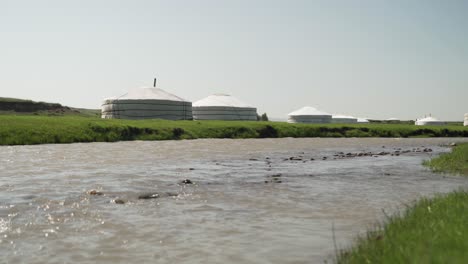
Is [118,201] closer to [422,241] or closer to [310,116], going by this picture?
[422,241]

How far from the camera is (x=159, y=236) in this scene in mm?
7695

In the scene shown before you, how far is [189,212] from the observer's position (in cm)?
984

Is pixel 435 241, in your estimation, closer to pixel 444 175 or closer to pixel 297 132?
pixel 444 175

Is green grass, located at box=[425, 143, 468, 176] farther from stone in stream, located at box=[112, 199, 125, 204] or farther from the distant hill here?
the distant hill

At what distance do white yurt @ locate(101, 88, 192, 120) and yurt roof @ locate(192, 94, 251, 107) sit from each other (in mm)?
12091

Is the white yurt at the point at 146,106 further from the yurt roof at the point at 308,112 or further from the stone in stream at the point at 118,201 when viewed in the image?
the stone in stream at the point at 118,201

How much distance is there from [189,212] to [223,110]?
70.8 metres

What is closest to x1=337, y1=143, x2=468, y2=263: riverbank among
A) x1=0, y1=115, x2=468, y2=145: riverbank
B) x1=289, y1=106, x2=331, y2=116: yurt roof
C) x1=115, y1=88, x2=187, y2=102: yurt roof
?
x1=0, y1=115, x2=468, y2=145: riverbank

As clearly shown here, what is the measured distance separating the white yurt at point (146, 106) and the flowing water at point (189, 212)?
1906 inches

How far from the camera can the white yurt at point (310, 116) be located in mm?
107000

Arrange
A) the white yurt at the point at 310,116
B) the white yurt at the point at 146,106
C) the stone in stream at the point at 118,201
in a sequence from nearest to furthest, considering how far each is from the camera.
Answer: the stone in stream at the point at 118,201 < the white yurt at the point at 146,106 < the white yurt at the point at 310,116

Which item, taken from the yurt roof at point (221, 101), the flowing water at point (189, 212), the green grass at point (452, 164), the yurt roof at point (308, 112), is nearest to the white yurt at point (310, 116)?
the yurt roof at point (308, 112)

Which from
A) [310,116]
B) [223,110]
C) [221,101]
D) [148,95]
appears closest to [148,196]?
[148,95]

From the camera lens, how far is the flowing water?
6.82 metres
